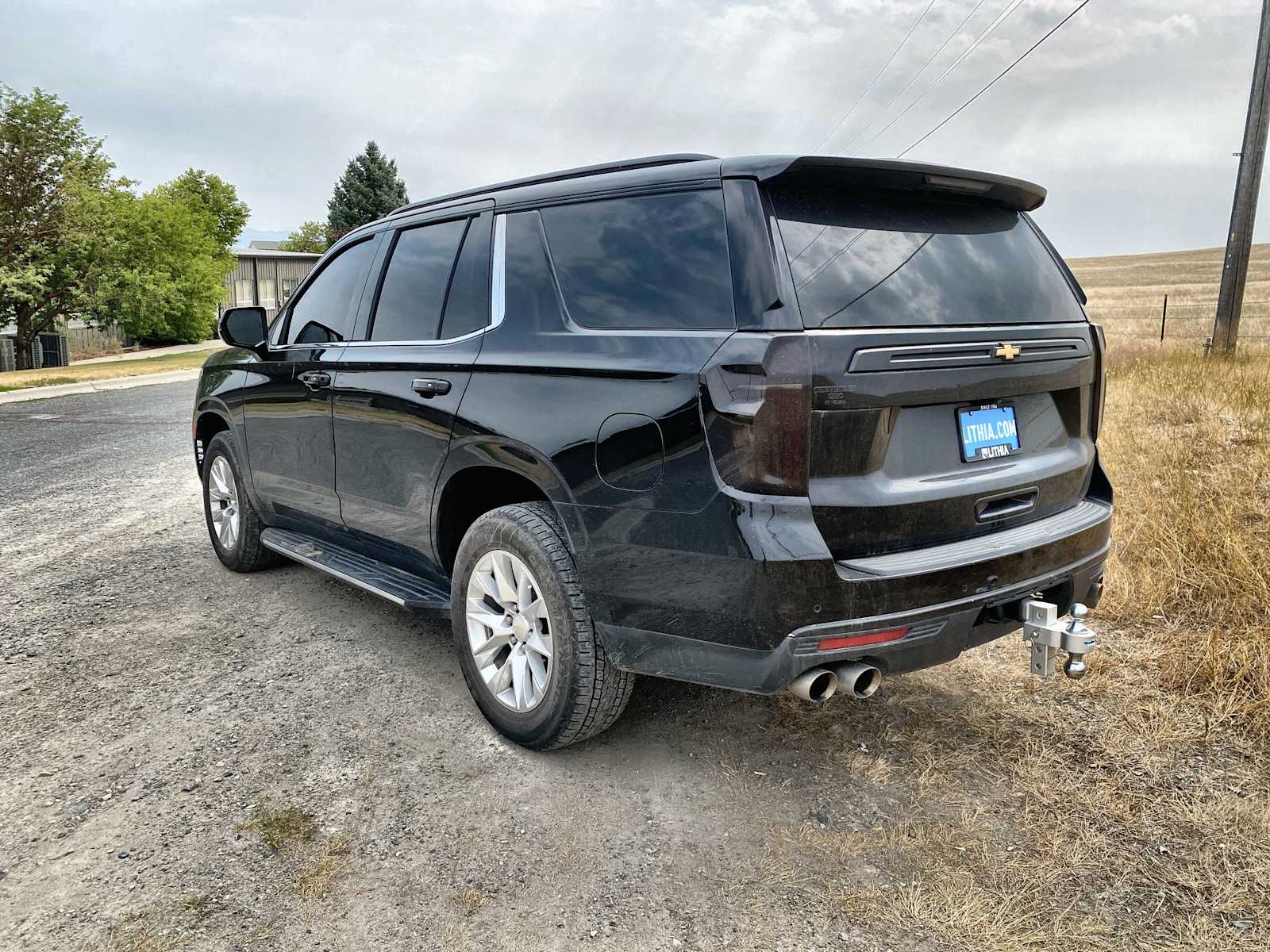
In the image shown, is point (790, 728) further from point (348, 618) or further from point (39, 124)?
point (39, 124)

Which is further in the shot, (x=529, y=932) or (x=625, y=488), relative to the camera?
(x=625, y=488)

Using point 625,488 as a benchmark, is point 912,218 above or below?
above

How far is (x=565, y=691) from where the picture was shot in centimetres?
298

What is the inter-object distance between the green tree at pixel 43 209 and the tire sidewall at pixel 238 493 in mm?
27603

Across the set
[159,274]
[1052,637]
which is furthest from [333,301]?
[159,274]

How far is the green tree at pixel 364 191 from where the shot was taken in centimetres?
6862

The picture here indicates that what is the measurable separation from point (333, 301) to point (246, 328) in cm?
81

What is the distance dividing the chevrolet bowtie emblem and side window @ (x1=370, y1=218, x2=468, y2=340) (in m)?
2.08

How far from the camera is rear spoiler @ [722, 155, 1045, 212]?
259 centimetres

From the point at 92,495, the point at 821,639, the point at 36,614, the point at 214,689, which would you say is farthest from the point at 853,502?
the point at 92,495

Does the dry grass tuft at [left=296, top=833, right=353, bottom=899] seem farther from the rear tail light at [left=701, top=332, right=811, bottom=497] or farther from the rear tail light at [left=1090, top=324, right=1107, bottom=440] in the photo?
the rear tail light at [left=1090, top=324, right=1107, bottom=440]

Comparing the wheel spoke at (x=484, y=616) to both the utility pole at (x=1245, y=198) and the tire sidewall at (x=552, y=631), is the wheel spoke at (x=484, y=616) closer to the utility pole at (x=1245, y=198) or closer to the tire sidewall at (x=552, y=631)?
the tire sidewall at (x=552, y=631)

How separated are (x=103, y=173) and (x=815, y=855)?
36.6 meters

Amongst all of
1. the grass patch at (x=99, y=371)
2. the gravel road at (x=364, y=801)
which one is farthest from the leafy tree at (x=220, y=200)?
the gravel road at (x=364, y=801)
